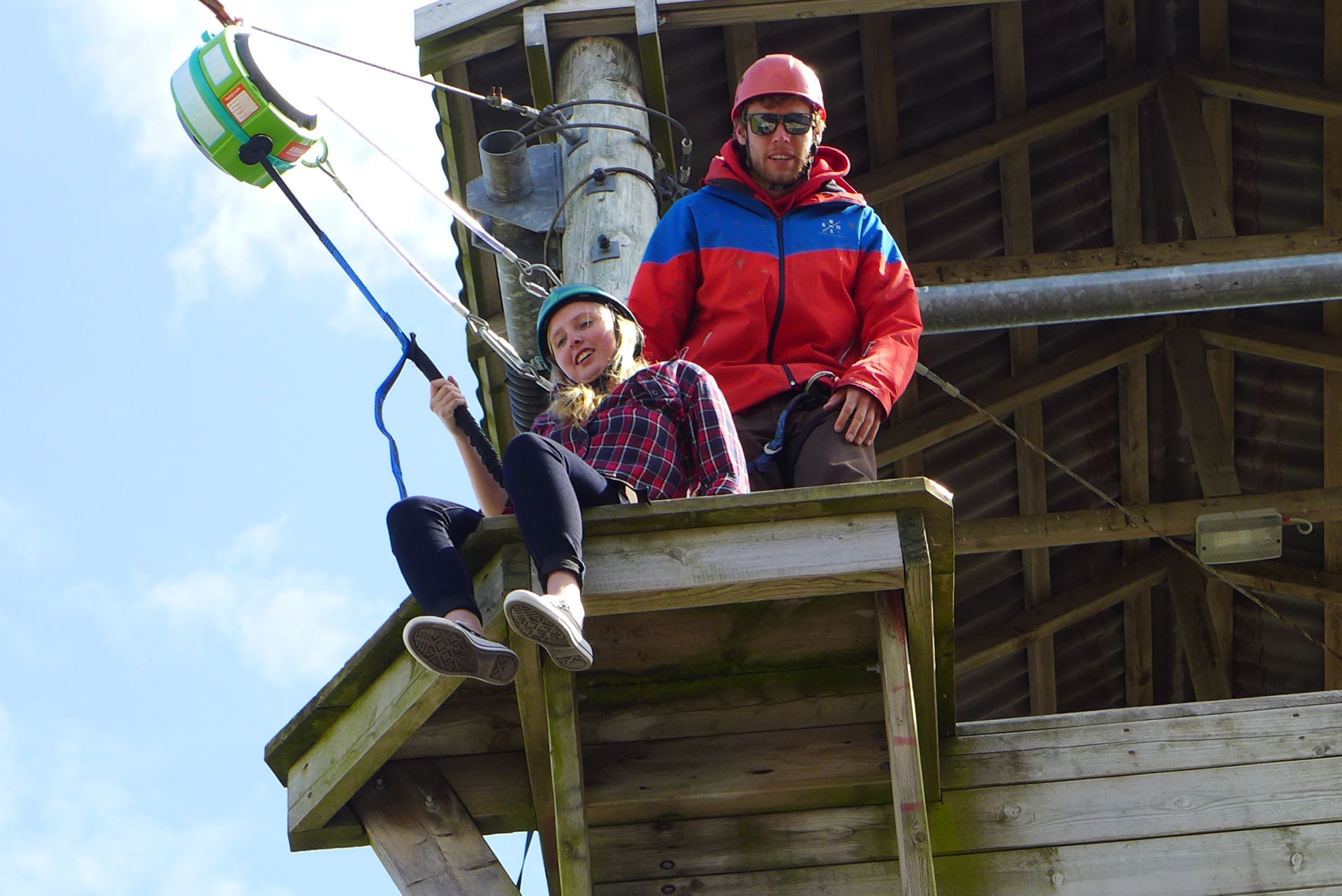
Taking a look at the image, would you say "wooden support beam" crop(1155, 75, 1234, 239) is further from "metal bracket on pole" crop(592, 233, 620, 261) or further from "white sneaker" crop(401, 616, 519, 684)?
"white sneaker" crop(401, 616, 519, 684)

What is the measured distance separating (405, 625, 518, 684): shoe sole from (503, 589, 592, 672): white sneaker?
4.5 inches

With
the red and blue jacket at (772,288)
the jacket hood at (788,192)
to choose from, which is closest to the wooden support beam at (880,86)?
the jacket hood at (788,192)

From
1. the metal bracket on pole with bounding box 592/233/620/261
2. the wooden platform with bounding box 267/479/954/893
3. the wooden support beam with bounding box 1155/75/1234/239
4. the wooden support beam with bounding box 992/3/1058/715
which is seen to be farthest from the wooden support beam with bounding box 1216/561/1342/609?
the wooden platform with bounding box 267/479/954/893

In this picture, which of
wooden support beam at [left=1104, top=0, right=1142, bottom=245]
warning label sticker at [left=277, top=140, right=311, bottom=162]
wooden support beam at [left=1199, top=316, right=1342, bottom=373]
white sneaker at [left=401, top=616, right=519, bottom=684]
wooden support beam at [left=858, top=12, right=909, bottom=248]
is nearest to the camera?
white sneaker at [left=401, top=616, right=519, bottom=684]

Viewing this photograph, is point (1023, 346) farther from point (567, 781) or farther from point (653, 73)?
point (567, 781)

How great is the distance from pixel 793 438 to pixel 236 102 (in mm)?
1755

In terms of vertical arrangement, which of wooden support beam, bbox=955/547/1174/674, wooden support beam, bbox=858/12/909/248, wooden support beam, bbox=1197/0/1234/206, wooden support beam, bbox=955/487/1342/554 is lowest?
wooden support beam, bbox=955/487/1342/554

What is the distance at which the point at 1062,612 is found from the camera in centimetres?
1152

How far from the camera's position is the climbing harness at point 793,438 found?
4168mm

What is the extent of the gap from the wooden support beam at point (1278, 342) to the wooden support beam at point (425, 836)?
713 cm

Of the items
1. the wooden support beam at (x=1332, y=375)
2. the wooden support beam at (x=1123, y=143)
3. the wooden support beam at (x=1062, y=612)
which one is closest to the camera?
the wooden support beam at (x=1332, y=375)

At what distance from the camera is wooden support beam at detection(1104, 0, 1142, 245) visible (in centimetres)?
912

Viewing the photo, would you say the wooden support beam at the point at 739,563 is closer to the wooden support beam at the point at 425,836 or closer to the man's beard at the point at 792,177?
the wooden support beam at the point at 425,836

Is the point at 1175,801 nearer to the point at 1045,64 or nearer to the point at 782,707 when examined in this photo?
the point at 782,707
